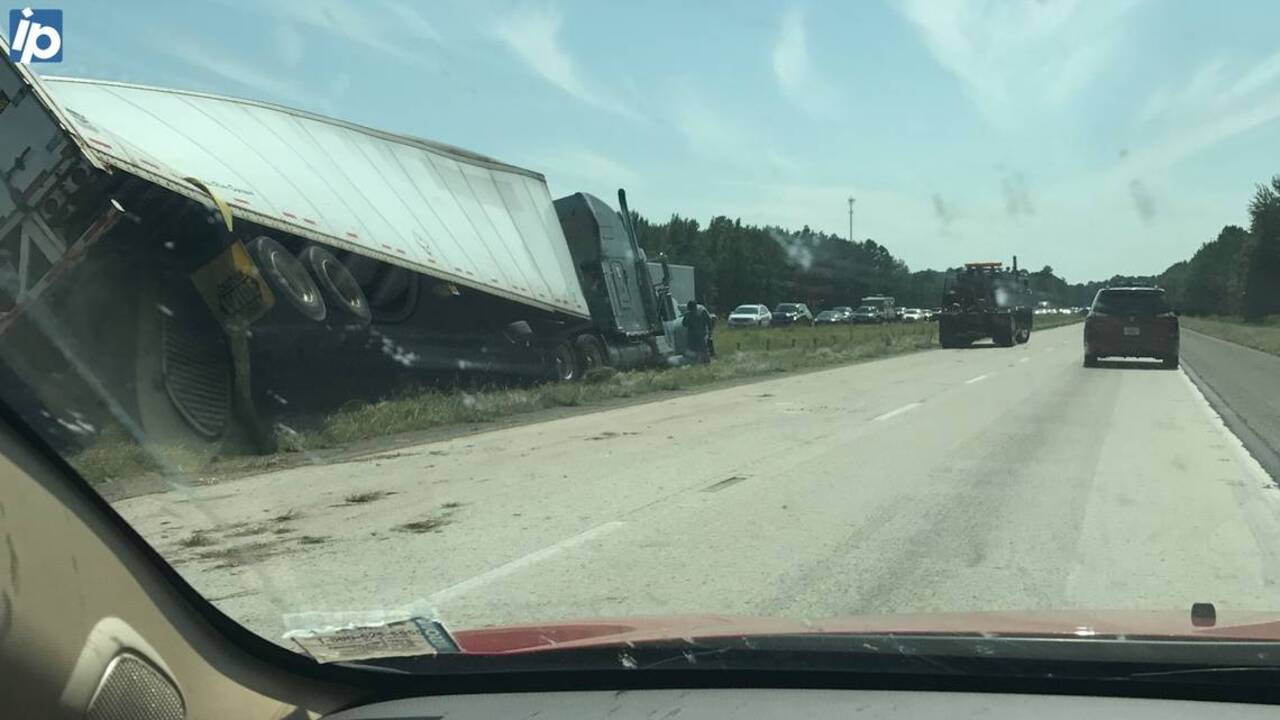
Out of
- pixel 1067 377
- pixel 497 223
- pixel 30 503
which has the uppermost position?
pixel 497 223

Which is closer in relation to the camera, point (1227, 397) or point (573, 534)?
point (573, 534)

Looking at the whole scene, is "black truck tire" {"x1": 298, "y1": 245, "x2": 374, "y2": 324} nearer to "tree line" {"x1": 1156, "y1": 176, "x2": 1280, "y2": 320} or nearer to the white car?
the white car

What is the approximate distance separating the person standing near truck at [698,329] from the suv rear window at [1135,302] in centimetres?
950

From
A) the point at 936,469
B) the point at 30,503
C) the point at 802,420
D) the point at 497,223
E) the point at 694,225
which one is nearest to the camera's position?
the point at 30,503

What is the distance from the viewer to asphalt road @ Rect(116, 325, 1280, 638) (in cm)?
579

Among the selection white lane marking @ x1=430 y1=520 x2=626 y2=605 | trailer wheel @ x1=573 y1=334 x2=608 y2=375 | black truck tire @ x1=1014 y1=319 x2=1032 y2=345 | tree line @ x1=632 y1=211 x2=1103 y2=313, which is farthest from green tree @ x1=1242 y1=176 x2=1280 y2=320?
white lane marking @ x1=430 y1=520 x2=626 y2=605

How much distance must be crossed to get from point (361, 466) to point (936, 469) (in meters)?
5.60

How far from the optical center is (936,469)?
10336 mm

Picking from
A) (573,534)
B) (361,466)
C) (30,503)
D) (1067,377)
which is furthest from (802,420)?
(30,503)

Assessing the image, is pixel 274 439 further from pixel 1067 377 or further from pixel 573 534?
pixel 1067 377

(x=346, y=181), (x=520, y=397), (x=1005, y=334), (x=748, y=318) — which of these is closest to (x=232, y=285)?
(x=346, y=181)

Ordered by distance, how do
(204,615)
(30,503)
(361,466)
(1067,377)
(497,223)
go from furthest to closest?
(1067,377) < (497,223) < (361,466) < (204,615) < (30,503)

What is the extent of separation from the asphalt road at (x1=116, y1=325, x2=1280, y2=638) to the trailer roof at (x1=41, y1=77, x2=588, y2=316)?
3.20 m

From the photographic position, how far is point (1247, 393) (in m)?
19.8
